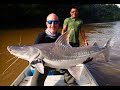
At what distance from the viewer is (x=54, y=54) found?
13.0ft

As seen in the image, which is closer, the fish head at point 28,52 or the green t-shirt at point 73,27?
the fish head at point 28,52

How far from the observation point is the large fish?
3.87 meters

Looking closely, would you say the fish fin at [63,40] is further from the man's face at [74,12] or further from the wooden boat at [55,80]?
the man's face at [74,12]

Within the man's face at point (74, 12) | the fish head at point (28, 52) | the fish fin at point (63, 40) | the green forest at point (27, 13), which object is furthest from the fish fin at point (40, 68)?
the green forest at point (27, 13)

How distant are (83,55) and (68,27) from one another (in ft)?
7.18

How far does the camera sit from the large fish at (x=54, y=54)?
3869 mm

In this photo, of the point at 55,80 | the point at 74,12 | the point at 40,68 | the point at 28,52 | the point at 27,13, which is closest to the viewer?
the point at 40,68

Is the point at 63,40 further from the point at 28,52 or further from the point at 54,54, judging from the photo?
the point at 28,52

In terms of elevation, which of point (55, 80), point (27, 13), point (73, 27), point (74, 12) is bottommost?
point (55, 80)

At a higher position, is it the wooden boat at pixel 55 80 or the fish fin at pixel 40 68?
the fish fin at pixel 40 68

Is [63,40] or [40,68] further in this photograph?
[63,40]

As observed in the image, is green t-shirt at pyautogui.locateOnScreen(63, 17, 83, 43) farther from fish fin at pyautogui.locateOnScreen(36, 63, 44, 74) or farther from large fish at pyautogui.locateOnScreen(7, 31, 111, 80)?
fish fin at pyautogui.locateOnScreen(36, 63, 44, 74)

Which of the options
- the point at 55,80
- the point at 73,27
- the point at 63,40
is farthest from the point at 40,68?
the point at 73,27

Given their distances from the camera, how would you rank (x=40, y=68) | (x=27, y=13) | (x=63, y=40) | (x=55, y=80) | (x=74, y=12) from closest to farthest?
(x=40, y=68) < (x=63, y=40) < (x=55, y=80) < (x=74, y=12) < (x=27, y=13)
